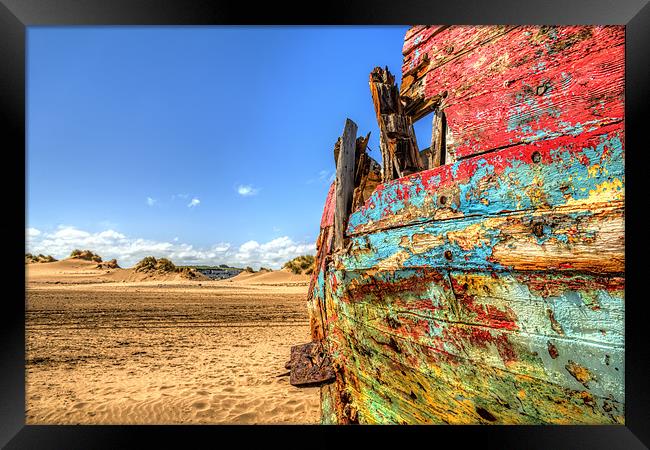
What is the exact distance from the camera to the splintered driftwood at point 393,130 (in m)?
2.23

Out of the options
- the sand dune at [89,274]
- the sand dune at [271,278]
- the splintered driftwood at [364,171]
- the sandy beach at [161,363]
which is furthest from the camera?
the sand dune at [271,278]

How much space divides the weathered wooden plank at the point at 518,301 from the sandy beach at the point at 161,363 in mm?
2628

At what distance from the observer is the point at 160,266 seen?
2358cm

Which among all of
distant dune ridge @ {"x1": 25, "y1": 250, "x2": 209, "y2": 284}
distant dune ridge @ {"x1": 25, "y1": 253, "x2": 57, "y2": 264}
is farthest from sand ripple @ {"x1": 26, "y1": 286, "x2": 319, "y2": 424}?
distant dune ridge @ {"x1": 25, "y1": 253, "x2": 57, "y2": 264}

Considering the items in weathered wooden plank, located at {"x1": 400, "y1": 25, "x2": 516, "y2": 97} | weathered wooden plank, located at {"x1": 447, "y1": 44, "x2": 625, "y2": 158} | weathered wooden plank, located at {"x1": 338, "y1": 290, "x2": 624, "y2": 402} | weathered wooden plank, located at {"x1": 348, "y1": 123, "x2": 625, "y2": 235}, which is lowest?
weathered wooden plank, located at {"x1": 338, "y1": 290, "x2": 624, "y2": 402}

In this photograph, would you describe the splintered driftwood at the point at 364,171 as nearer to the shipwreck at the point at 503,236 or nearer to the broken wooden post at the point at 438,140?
the shipwreck at the point at 503,236

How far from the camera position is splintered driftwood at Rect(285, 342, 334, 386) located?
343 centimetres

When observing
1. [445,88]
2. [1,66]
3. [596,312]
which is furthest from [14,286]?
[596,312]

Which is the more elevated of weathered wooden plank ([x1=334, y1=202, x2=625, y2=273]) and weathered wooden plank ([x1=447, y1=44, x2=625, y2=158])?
weathered wooden plank ([x1=447, y1=44, x2=625, y2=158])

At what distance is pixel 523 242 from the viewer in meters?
1.32

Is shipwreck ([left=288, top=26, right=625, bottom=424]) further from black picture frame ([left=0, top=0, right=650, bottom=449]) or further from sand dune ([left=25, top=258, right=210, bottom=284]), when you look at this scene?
sand dune ([left=25, top=258, right=210, bottom=284])

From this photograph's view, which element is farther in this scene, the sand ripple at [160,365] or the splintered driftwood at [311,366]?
the sand ripple at [160,365]

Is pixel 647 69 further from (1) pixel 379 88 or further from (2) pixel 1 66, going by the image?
(2) pixel 1 66
